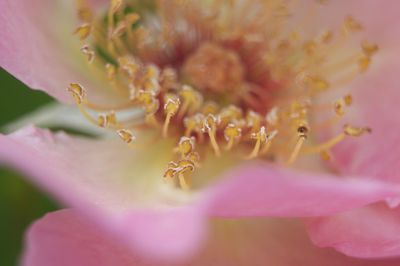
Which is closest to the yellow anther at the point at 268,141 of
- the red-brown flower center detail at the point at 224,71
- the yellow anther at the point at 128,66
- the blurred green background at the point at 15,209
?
the red-brown flower center detail at the point at 224,71

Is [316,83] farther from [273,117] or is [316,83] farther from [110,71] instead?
[110,71]

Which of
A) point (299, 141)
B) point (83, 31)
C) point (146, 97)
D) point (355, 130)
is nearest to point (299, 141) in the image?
point (299, 141)

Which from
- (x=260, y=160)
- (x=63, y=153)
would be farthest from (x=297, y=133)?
(x=63, y=153)

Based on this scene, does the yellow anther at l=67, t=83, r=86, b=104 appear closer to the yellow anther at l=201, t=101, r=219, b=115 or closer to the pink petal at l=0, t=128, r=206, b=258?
the pink petal at l=0, t=128, r=206, b=258

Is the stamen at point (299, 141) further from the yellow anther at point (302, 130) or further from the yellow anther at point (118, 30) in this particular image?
the yellow anther at point (118, 30)

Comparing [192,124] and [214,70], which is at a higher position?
[214,70]
